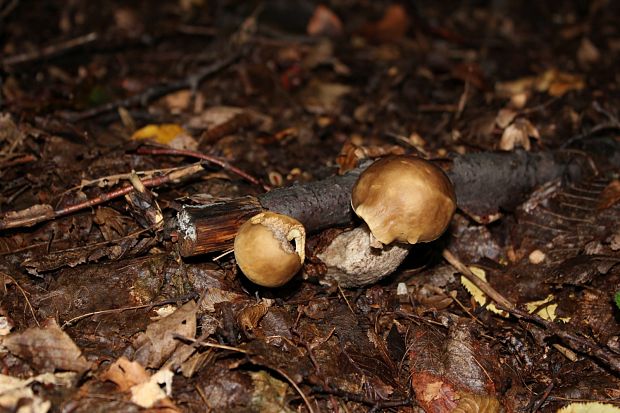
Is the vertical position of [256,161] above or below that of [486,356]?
above

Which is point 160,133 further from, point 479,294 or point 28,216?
point 479,294

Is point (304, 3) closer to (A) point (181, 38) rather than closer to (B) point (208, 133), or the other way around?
(A) point (181, 38)

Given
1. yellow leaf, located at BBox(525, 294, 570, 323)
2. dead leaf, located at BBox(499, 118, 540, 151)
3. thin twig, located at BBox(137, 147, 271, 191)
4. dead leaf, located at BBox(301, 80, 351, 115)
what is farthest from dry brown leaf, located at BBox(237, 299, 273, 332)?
dead leaf, located at BBox(301, 80, 351, 115)

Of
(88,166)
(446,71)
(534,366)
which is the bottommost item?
(534,366)

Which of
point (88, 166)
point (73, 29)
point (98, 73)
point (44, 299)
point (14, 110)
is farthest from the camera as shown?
point (73, 29)

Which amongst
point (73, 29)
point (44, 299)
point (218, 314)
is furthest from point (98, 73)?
point (218, 314)

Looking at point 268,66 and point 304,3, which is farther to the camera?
point 304,3

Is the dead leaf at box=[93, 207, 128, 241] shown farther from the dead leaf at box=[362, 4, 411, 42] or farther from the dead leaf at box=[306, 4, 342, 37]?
the dead leaf at box=[362, 4, 411, 42]
